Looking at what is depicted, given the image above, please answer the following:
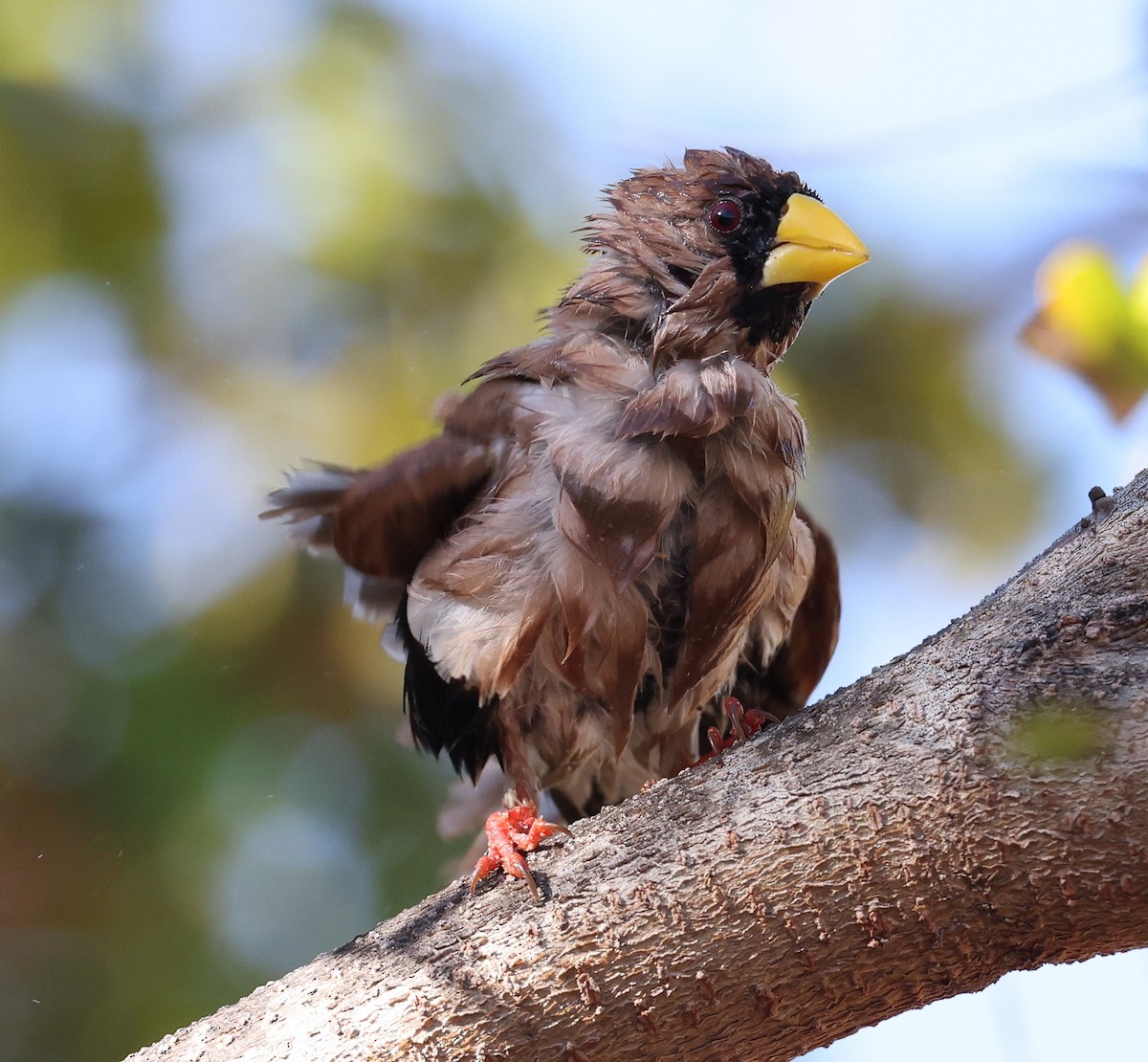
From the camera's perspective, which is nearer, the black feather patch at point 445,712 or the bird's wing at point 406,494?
the bird's wing at point 406,494

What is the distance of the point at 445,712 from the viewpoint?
9.91ft

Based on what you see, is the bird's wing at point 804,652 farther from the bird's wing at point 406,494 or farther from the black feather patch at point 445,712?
the bird's wing at point 406,494

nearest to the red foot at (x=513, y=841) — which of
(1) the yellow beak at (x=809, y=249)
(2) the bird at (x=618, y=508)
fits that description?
(2) the bird at (x=618, y=508)

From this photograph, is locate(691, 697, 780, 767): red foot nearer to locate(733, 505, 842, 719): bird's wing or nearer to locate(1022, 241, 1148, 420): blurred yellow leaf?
locate(733, 505, 842, 719): bird's wing

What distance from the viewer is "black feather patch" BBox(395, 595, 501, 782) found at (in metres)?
2.92

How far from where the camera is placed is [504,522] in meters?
2.64

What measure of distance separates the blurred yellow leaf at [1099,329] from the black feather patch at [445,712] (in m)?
1.69

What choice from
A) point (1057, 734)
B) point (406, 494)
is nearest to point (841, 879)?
point (1057, 734)

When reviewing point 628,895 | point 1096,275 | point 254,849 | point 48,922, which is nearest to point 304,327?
point 254,849

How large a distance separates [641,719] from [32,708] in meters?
→ 2.67

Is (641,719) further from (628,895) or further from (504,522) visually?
(628,895)

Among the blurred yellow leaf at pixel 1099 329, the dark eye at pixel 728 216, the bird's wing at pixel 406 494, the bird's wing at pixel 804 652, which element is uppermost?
the dark eye at pixel 728 216

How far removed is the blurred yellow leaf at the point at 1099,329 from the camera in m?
1.41

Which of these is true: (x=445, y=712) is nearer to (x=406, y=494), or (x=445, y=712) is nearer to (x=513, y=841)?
(x=406, y=494)
